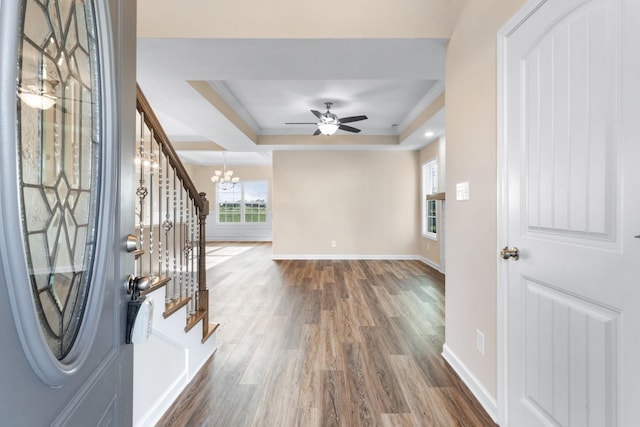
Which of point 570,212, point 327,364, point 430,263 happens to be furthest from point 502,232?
point 430,263

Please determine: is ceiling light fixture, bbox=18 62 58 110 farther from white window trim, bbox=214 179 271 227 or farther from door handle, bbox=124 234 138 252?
white window trim, bbox=214 179 271 227

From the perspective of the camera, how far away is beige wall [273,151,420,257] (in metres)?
6.81

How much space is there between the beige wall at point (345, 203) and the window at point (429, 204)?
221mm

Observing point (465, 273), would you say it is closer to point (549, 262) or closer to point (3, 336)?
point (549, 262)

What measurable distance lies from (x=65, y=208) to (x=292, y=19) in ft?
7.40

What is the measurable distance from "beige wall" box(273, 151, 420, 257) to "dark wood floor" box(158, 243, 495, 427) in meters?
2.49

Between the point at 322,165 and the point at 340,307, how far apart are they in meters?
3.92

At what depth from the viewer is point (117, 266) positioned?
0.69 m

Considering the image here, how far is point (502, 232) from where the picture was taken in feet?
5.30

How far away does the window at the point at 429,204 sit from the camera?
6223 millimetres

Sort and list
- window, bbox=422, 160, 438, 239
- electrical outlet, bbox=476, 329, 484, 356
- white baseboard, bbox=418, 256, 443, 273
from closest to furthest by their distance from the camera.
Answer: electrical outlet, bbox=476, 329, 484, 356 < white baseboard, bbox=418, 256, 443, 273 < window, bbox=422, 160, 438, 239

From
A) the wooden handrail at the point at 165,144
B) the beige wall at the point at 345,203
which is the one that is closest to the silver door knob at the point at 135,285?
the wooden handrail at the point at 165,144

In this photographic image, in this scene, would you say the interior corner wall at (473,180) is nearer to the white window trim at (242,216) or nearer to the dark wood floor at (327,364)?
the dark wood floor at (327,364)

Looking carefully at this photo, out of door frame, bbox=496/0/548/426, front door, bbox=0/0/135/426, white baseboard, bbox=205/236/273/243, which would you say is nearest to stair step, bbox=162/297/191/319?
front door, bbox=0/0/135/426
